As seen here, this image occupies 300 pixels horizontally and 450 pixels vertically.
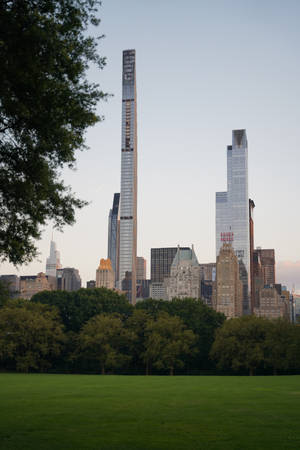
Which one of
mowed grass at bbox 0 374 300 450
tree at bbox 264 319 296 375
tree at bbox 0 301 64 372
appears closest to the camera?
mowed grass at bbox 0 374 300 450

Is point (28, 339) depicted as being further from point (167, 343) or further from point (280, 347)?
point (280, 347)

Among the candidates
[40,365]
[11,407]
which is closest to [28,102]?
[11,407]

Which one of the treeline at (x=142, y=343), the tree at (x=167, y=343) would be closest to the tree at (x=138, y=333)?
the treeline at (x=142, y=343)

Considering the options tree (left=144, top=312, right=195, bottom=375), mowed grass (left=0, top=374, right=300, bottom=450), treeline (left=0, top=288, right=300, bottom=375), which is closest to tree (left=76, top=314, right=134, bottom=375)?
treeline (left=0, top=288, right=300, bottom=375)

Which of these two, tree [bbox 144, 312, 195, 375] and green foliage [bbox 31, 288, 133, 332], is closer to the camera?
tree [bbox 144, 312, 195, 375]

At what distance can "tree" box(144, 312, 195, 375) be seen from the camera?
251ft

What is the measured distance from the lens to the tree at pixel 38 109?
16.6m

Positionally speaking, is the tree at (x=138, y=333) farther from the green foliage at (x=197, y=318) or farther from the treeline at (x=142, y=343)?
the green foliage at (x=197, y=318)

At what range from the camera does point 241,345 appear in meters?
75.4

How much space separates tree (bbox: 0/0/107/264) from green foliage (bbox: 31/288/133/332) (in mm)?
70070

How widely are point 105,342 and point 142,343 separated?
6.67 m

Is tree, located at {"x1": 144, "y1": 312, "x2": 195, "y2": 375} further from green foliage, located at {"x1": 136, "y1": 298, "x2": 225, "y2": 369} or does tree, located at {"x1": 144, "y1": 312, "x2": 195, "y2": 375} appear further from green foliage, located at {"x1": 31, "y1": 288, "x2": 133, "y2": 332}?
green foliage, located at {"x1": 31, "y1": 288, "x2": 133, "y2": 332}

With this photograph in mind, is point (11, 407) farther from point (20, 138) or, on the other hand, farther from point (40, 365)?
point (40, 365)

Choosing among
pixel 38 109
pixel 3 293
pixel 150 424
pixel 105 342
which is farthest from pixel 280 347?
pixel 38 109
